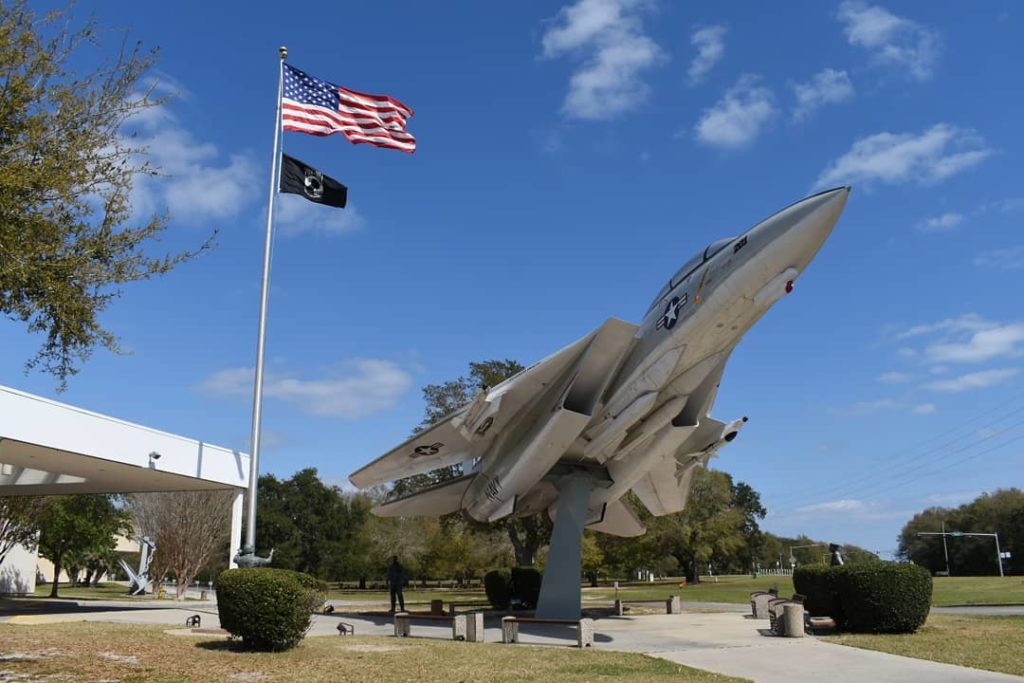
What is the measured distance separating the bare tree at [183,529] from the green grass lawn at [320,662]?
82.9 ft

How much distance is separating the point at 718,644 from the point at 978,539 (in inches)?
3153

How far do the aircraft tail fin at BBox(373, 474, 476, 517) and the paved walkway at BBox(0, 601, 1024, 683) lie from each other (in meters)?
3.35

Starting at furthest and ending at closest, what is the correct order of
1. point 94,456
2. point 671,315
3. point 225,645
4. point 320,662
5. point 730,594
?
point 730,594
point 94,456
point 671,315
point 225,645
point 320,662

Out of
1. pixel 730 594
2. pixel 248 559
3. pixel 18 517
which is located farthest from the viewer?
pixel 730 594

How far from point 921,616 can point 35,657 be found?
15777mm

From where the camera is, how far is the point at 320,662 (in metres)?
11.6

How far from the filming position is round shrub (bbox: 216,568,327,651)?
1249 cm

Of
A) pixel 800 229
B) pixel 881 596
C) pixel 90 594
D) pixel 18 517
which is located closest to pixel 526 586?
pixel 881 596

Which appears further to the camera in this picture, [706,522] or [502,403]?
[706,522]

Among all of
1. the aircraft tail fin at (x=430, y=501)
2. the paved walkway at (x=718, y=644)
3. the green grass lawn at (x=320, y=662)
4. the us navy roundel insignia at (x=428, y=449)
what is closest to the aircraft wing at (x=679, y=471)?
the paved walkway at (x=718, y=644)

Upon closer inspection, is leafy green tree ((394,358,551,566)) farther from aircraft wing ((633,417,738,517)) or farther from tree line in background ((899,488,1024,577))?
tree line in background ((899,488,1024,577))

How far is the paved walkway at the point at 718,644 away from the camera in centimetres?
993

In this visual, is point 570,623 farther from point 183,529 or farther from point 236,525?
point 183,529

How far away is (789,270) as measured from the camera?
1536 centimetres
